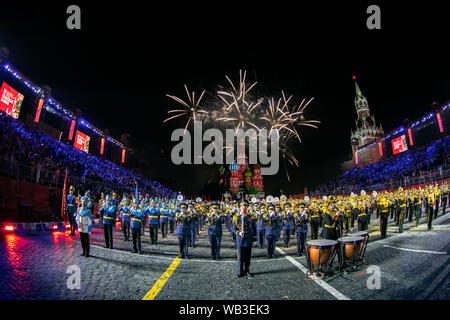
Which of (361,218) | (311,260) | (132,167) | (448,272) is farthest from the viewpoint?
(132,167)

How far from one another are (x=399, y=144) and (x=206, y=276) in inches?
2388

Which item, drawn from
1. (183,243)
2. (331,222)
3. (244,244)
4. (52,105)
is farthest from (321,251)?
(52,105)

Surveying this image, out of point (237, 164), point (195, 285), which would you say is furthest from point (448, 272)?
point (237, 164)

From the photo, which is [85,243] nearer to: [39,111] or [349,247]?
[349,247]

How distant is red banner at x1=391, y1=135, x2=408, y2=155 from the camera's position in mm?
48250

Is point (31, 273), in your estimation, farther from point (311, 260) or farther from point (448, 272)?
point (448, 272)

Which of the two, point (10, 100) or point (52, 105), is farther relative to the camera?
point (52, 105)

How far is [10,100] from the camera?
23094 mm

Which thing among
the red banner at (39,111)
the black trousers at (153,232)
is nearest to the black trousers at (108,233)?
the black trousers at (153,232)

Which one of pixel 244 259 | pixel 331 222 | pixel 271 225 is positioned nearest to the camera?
pixel 244 259

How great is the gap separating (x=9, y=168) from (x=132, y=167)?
4705cm

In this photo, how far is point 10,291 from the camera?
13.9ft

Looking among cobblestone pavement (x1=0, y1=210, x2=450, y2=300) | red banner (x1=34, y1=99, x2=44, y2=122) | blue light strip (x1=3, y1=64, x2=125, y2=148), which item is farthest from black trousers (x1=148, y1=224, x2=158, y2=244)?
red banner (x1=34, y1=99, x2=44, y2=122)

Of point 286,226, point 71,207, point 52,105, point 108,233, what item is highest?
point 52,105
